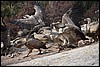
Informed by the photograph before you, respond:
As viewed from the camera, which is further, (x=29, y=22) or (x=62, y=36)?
(x=29, y=22)

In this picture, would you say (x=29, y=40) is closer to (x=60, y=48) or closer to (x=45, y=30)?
(x=60, y=48)

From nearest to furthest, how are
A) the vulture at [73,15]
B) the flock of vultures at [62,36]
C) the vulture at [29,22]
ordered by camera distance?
the flock of vultures at [62,36] → the vulture at [73,15] → the vulture at [29,22]

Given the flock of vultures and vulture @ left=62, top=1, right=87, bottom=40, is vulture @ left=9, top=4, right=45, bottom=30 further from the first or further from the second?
vulture @ left=62, top=1, right=87, bottom=40

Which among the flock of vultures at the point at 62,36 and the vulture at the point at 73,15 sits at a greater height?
the vulture at the point at 73,15

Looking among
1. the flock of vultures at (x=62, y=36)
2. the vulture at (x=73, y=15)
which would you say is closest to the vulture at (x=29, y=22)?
the flock of vultures at (x=62, y=36)

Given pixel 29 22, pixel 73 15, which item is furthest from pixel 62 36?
pixel 29 22

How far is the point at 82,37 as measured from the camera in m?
12.8

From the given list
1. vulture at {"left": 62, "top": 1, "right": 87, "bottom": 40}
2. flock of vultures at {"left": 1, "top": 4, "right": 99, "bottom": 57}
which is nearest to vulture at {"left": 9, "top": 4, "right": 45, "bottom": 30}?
flock of vultures at {"left": 1, "top": 4, "right": 99, "bottom": 57}

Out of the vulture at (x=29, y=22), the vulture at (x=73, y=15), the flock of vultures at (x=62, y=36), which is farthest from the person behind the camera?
the vulture at (x=29, y=22)

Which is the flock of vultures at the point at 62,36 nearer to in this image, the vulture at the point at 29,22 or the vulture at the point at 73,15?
the vulture at the point at 73,15

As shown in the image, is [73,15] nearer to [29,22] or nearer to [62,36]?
[62,36]

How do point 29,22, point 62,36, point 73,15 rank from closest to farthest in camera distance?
point 62,36 → point 73,15 → point 29,22

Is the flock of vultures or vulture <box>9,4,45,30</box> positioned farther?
vulture <box>9,4,45,30</box>

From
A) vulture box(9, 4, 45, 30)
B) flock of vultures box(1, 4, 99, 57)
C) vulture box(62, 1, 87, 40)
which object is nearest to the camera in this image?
flock of vultures box(1, 4, 99, 57)
